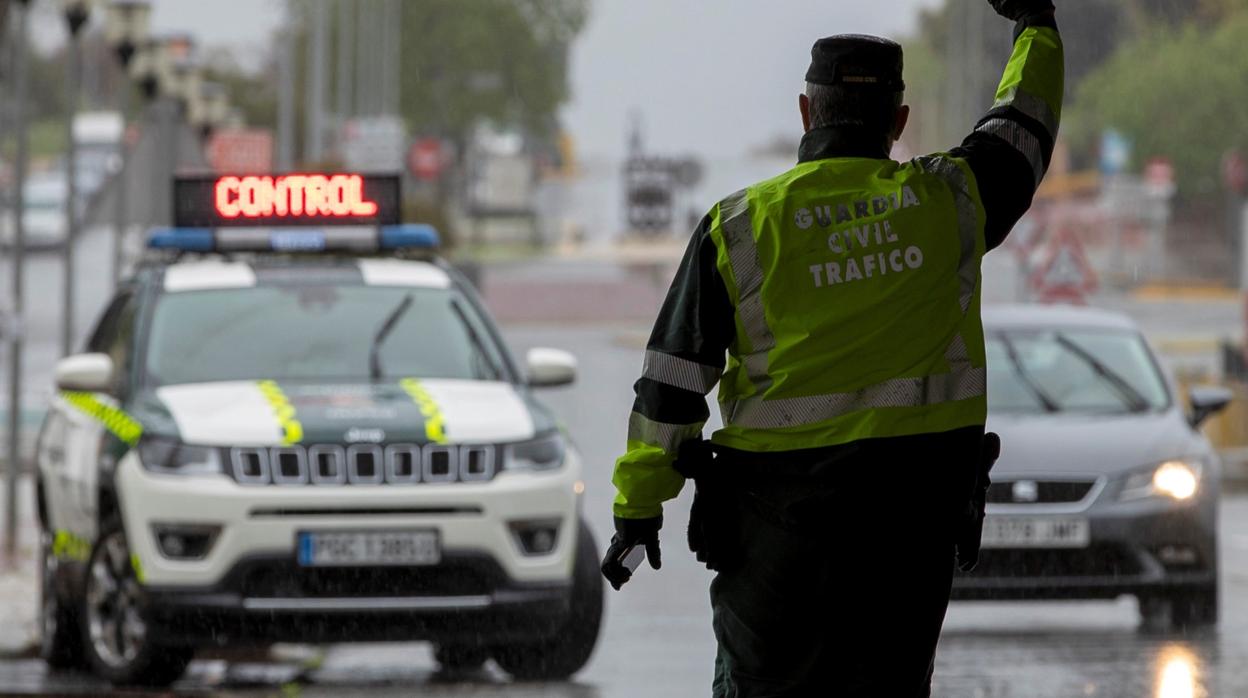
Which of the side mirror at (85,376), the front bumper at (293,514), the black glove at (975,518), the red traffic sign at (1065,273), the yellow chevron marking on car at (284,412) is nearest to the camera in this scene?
the black glove at (975,518)

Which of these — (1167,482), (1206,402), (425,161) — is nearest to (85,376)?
(1167,482)

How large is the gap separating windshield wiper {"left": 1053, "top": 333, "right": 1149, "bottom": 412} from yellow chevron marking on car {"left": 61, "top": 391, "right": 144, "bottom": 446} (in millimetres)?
4737

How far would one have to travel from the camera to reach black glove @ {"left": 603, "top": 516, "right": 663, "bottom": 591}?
4.64 meters

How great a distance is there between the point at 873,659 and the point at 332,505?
15.4 feet

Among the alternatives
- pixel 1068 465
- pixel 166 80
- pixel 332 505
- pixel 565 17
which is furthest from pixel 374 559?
pixel 565 17

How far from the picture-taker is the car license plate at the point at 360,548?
912 centimetres

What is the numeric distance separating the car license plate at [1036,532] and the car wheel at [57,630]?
371 cm

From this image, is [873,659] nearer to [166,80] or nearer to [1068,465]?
[1068,465]

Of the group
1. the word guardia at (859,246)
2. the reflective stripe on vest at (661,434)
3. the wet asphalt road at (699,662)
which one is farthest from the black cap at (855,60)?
the wet asphalt road at (699,662)

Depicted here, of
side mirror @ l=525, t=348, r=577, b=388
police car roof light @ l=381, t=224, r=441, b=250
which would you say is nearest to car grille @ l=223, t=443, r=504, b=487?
side mirror @ l=525, t=348, r=577, b=388

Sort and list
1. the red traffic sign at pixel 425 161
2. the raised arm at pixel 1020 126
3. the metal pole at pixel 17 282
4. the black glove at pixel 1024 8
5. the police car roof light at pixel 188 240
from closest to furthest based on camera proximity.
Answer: the raised arm at pixel 1020 126, the black glove at pixel 1024 8, the police car roof light at pixel 188 240, the metal pole at pixel 17 282, the red traffic sign at pixel 425 161

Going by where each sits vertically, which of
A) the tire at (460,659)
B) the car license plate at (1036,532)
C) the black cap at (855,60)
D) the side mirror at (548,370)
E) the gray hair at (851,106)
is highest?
the black cap at (855,60)

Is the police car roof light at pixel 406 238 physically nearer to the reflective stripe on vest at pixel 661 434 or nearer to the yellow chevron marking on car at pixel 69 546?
the yellow chevron marking on car at pixel 69 546

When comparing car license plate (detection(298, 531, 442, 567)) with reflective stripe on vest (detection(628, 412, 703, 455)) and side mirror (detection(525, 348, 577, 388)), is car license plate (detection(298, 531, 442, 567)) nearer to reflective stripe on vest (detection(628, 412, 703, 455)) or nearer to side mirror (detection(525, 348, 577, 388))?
side mirror (detection(525, 348, 577, 388))
